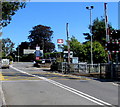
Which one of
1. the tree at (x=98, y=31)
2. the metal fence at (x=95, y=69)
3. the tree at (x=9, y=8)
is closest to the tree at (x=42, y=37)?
the tree at (x=98, y=31)

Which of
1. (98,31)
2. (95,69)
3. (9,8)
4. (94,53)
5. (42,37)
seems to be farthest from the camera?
(42,37)

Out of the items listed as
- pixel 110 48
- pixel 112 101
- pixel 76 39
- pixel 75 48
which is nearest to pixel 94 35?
pixel 76 39

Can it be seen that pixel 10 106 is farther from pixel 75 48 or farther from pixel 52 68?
pixel 75 48

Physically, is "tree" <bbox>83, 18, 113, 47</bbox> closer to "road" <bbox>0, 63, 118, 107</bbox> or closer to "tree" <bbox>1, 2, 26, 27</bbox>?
"road" <bbox>0, 63, 118, 107</bbox>

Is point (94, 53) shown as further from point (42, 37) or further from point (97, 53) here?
point (42, 37)

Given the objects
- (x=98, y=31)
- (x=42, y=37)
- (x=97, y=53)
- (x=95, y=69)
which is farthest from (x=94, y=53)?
(x=42, y=37)

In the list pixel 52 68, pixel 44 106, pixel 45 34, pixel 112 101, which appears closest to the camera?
pixel 44 106

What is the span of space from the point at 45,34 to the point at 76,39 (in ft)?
153

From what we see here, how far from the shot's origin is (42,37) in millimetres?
102500

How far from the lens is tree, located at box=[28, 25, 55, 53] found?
9981 cm

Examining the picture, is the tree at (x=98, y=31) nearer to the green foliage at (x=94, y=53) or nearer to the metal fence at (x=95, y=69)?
the green foliage at (x=94, y=53)

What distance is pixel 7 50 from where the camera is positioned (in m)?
115

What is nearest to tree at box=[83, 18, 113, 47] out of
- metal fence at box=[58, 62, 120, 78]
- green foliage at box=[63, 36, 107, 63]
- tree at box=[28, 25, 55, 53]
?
green foliage at box=[63, 36, 107, 63]

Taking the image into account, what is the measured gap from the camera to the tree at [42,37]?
99812 mm
